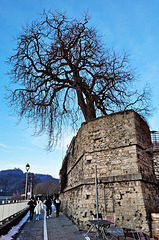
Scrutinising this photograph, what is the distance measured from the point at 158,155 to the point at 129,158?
10.3ft

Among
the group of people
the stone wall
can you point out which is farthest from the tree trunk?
the group of people

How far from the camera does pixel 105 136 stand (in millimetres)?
9859

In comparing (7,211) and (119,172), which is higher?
(119,172)

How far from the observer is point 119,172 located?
892 cm

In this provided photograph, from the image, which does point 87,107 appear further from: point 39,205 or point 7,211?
point 7,211

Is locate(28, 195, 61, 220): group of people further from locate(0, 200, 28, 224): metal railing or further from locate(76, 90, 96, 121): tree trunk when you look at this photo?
locate(76, 90, 96, 121): tree trunk

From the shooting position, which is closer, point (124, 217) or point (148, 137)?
point (124, 217)

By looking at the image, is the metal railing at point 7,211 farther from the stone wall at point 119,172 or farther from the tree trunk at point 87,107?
the tree trunk at point 87,107

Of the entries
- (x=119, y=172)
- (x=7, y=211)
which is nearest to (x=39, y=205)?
(x=7, y=211)

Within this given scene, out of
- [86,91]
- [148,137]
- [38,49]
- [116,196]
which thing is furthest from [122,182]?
[38,49]

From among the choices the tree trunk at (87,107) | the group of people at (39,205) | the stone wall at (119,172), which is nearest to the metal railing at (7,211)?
the group of people at (39,205)

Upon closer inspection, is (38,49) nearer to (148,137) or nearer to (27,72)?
(27,72)

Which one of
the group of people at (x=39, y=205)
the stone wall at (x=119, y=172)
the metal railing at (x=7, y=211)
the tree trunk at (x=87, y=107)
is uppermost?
the tree trunk at (x=87, y=107)

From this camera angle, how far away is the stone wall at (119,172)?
8.17m
